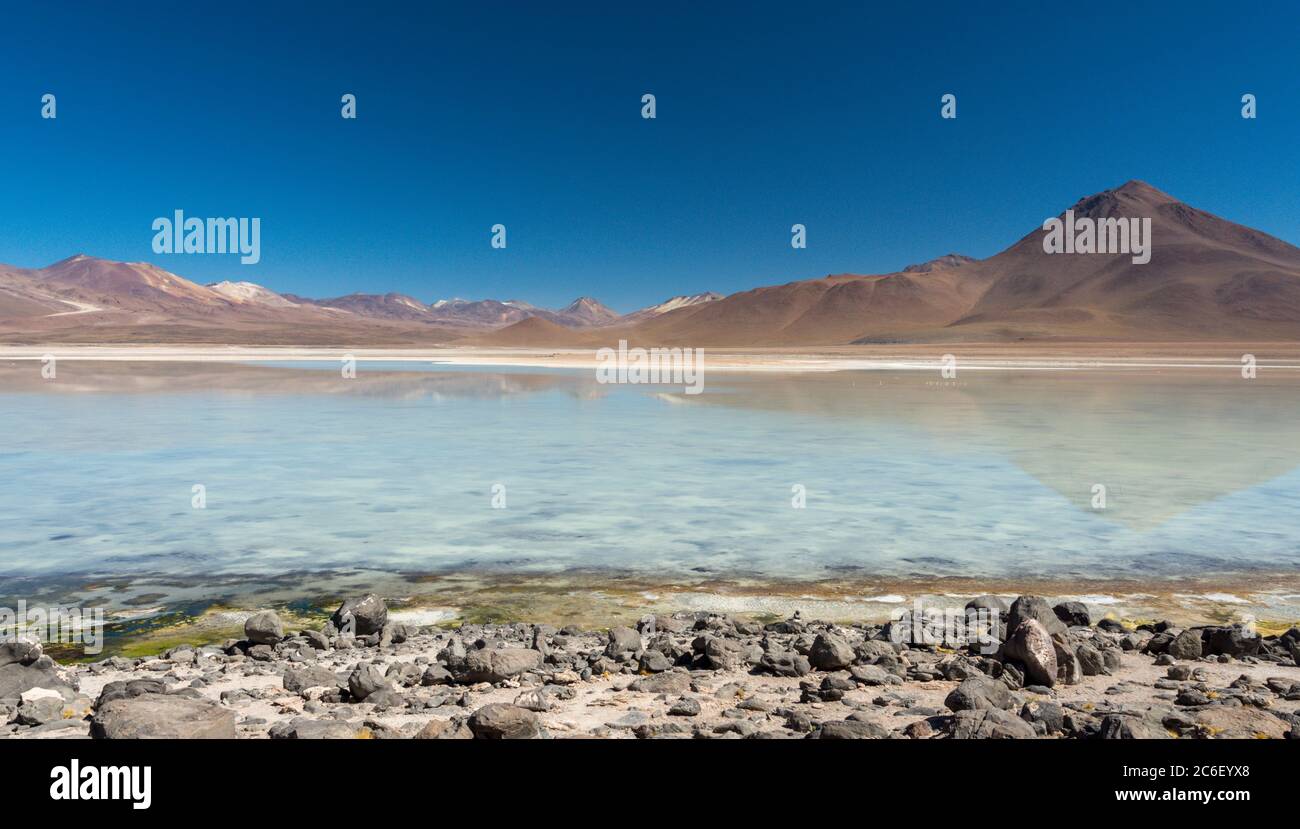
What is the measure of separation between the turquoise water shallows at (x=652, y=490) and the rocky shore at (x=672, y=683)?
160 centimetres

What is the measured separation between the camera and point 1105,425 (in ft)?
49.7

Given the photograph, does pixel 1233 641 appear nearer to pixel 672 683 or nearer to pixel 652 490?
pixel 672 683

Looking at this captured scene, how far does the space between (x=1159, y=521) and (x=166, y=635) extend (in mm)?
7457

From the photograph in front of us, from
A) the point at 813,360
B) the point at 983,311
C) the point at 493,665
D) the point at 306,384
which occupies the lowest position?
the point at 493,665

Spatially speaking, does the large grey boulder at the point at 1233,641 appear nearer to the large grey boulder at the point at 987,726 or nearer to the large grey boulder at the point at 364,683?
the large grey boulder at the point at 987,726

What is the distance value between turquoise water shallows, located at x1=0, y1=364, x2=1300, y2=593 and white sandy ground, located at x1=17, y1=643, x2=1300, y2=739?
76.5 inches

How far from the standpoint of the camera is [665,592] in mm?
5758

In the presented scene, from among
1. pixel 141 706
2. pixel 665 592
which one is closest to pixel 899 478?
pixel 665 592

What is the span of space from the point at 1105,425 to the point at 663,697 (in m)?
13.6

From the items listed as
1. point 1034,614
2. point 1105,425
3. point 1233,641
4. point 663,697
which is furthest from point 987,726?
point 1105,425

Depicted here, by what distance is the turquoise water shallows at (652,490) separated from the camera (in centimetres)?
658

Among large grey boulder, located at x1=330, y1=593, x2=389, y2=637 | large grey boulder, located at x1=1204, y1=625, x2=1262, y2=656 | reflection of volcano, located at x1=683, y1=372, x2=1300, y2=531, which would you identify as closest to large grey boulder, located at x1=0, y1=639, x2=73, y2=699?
large grey boulder, located at x1=330, y1=593, x2=389, y2=637

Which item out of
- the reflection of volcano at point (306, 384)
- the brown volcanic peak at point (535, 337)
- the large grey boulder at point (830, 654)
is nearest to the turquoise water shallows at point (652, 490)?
the large grey boulder at point (830, 654)

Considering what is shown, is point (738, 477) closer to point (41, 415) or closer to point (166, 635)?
A: point (166, 635)
